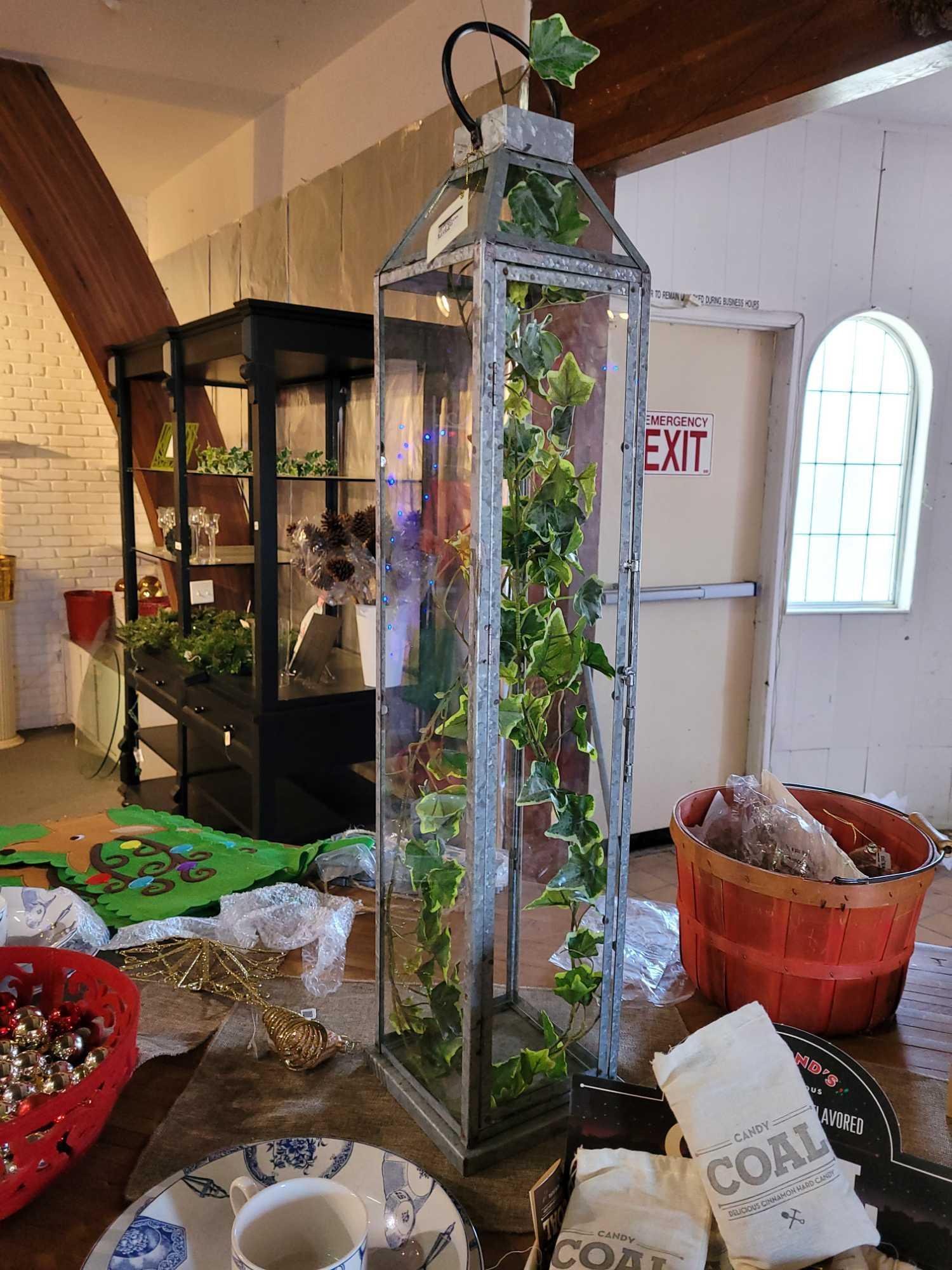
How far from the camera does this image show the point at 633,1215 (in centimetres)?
76

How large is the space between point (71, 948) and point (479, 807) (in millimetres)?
720

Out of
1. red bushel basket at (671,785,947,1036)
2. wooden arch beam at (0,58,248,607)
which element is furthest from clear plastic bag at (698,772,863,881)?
wooden arch beam at (0,58,248,607)

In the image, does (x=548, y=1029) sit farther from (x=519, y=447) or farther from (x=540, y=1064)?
(x=519, y=447)

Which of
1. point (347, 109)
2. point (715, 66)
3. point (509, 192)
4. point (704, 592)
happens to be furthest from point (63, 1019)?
point (347, 109)

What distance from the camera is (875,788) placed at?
4.40 m

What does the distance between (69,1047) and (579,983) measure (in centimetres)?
53

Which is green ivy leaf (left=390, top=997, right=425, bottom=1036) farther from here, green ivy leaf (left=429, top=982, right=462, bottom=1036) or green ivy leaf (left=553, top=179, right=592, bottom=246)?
green ivy leaf (left=553, top=179, right=592, bottom=246)

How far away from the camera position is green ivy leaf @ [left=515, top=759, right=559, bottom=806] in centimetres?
103

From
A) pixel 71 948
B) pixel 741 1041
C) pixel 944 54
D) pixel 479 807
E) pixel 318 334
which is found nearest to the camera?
pixel 741 1041

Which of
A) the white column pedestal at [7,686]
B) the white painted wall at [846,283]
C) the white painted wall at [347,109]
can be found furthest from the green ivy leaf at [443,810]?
the white column pedestal at [7,686]

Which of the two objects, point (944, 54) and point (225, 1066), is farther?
point (944, 54)

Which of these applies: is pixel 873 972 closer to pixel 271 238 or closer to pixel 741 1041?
pixel 741 1041

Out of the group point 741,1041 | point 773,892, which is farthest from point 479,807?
point 773,892

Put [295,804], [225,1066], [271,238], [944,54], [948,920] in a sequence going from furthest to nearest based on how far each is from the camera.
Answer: [271,238] → [948,920] → [295,804] → [944,54] → [225,1066]
